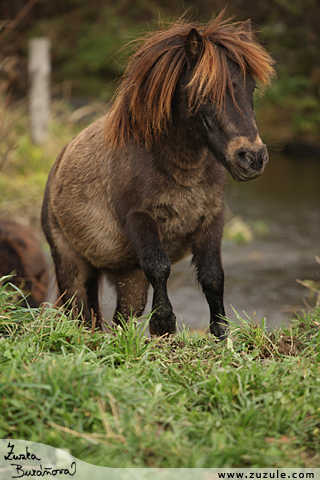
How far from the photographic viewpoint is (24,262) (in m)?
5.73

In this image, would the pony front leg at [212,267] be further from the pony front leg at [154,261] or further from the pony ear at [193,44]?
the pony ear at [193,44]

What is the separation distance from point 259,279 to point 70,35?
1752 centimetres

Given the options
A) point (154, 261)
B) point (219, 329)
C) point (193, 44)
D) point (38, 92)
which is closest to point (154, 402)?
point (154, 261)

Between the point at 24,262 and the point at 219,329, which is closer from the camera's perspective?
the point at 219,329

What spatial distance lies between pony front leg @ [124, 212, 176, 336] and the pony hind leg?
0.76 meters

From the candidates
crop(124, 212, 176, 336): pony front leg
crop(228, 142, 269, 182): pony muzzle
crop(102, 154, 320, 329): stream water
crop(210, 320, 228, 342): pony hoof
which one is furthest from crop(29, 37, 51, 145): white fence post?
crop(228, 142, 269, 182): pony muzzle

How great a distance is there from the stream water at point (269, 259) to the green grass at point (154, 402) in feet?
3.23

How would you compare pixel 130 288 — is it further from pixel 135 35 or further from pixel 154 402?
pixel 135 35

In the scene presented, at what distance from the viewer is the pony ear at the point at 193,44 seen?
3240 mm

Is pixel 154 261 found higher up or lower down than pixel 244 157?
lower down

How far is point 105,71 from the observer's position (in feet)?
68.4

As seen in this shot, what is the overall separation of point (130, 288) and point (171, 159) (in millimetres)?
1255

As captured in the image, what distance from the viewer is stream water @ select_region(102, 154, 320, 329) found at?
6125 mm

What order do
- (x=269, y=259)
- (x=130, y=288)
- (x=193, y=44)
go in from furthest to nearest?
(x=269, y=259) → (x=130, y=288) → (x=193, y=44)
